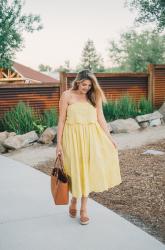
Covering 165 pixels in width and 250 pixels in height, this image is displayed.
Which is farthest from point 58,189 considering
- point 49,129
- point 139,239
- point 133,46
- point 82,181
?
point 133,46

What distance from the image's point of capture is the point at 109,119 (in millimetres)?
13102

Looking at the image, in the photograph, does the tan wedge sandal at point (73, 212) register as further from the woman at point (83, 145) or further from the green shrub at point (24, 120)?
the green shrub at point (24, 120)

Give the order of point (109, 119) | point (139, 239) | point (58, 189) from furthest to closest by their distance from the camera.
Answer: point (109, 119) < point (58, 189) < point (139, 239)

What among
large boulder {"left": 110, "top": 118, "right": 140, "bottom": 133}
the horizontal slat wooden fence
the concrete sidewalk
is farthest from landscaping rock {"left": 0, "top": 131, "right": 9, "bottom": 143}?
the concrete sidewalk

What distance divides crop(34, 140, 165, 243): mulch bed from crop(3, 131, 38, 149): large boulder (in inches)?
79.6

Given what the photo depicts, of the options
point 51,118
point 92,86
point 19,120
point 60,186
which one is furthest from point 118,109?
point 60,186

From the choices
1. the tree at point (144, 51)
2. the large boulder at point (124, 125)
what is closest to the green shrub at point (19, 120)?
the large boulder at point (124, 125)

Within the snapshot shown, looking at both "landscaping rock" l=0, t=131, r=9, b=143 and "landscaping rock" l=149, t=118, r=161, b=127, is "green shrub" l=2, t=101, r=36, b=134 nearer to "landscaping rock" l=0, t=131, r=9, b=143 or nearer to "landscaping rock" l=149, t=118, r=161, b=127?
"landscaping rock" l=0, t=131, r=9, b=143

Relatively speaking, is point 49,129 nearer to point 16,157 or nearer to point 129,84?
point 16,157

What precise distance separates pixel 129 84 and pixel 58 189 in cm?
986

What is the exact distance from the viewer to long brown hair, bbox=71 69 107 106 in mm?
4812

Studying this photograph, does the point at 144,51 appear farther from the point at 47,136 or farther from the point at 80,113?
the point at 80,113

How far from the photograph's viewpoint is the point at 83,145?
4.76 metres

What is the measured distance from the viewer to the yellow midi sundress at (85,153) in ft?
15.5
